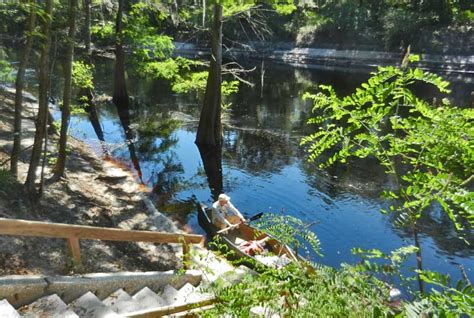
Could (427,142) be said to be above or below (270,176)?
above

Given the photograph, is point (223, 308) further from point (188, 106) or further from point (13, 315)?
point (188, 106)

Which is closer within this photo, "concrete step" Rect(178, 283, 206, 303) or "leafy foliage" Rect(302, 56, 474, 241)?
"leafy foliage" Rect(302, 56, 474, 241)

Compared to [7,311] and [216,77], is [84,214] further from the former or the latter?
[216,77]

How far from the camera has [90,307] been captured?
16.1 ft

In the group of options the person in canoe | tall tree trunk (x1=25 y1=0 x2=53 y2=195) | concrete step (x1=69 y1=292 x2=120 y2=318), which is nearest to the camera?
concrete step (x1=69 y1=292 x2=120 y2=318)

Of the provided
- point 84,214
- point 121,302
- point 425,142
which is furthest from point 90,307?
point 84,214

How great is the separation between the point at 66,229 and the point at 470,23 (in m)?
43.1

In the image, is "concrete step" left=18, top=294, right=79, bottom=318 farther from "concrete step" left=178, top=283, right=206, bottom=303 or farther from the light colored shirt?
the light colored shirt

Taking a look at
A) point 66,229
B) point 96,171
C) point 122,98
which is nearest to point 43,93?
point 66,229

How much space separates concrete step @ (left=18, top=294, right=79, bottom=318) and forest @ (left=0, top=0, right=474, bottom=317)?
1.39 meters

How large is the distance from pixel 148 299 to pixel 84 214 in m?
4.51

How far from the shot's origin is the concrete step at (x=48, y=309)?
4.45 m

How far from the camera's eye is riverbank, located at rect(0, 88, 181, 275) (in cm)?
661

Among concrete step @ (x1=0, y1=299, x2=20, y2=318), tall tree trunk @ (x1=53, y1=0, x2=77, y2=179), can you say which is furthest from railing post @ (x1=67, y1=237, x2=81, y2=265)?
tall tree trunk @ (x1=53, y1=0, x2=77, y2=179)
